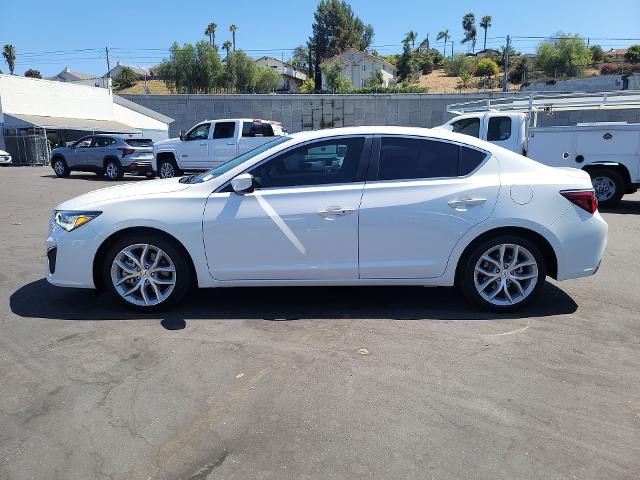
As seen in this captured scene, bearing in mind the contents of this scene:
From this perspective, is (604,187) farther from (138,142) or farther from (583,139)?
(138,142)

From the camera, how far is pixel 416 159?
4617 millimetres

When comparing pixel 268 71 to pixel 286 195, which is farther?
pixel 268 71

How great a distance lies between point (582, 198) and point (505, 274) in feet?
3.04

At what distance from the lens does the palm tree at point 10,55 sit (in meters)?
101

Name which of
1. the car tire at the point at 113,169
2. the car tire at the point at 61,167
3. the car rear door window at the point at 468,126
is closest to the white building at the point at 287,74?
the car tire at the point at 61,167

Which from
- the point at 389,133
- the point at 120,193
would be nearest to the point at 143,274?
the point at 120,193

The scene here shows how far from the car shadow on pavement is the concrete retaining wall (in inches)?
1091

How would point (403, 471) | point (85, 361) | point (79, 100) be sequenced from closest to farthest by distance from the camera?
point (403, 471), point (85, 361), point (79, 100)

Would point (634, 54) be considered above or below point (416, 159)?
above

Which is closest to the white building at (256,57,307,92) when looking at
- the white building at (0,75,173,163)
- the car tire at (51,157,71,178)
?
the white building at (0,75,173,163)

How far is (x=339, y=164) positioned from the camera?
4598 millimetres

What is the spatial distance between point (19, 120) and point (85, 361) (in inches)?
1349

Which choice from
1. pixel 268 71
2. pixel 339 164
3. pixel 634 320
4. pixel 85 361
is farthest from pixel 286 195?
pixel 268 71

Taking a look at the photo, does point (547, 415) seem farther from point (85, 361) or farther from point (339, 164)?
point (85, 361)
